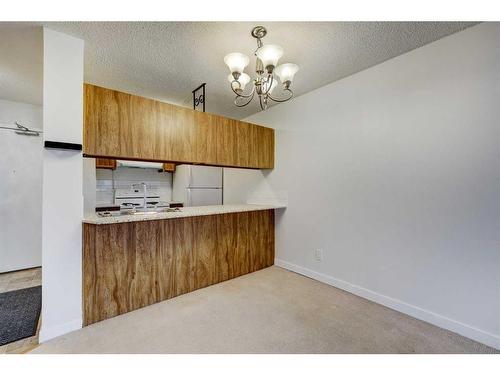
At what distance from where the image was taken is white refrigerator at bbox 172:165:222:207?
414 centimetres

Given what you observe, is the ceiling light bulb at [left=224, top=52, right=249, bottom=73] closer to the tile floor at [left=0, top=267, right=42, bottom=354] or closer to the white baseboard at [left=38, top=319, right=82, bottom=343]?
the white baseboard at [left=38, top=319, right=82, bottom=343]

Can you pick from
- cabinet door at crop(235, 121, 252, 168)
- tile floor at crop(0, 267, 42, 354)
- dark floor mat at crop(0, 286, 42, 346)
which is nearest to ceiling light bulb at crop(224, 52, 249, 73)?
cabinet door at crop(235, 121, 252, 168)

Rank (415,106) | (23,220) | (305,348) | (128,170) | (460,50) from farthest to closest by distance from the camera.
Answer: (128,170) < (23,220) < (415,106) < (460,50) < (305,348)

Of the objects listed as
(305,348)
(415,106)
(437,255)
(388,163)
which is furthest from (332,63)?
(305,348)

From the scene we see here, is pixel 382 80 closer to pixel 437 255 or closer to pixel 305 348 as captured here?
pixel 437 255

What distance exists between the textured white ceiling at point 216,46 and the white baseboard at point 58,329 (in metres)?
2.24

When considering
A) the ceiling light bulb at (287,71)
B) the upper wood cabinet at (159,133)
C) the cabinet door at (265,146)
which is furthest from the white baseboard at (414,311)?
the ceiling light bulb at (287,71)

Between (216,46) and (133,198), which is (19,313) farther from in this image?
(216,46)

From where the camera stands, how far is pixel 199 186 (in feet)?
13.8

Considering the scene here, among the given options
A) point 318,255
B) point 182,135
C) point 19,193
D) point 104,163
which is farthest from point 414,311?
point 19,193

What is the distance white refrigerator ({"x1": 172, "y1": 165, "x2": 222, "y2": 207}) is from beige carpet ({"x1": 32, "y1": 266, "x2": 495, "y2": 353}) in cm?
204
